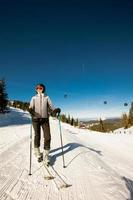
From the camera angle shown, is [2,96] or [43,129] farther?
[2,96]

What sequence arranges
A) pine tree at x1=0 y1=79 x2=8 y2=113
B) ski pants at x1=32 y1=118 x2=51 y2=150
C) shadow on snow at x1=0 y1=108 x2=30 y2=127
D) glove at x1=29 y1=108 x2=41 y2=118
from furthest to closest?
pine tree at x1=0 y1=79 x2=8 y2=113 < shadow on snow at x1=0 y1=108 x2=30 y2=127 < glove at x1=29 y1=108 x2=41 y2=118 < ski pants at x1=32 y1=118 x2=51 y2=150

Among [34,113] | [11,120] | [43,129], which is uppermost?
[11,120]

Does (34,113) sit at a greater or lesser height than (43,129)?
greater

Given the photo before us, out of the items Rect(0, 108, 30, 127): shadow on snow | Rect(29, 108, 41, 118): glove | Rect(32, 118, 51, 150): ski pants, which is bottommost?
Rect(32, 118, 51, 150): ski pants

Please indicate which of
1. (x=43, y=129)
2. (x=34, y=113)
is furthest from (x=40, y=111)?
(x=43, y=129)

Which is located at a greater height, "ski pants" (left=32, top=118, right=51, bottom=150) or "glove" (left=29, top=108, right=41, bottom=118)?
"glove" (left=29, top=108, right=41, bottom=118)

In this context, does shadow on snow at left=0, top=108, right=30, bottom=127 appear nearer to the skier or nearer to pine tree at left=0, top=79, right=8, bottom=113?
pine tree at left=0, top=79, right=8, bottom=113

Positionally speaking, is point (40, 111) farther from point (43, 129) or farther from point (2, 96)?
point (2, 96)

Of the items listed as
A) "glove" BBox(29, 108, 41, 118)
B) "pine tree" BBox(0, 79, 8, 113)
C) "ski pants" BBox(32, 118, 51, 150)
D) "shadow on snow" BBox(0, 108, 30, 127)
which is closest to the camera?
"ski pants" BBox(32, 118, 51, 150)

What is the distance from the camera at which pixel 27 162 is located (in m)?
9.02

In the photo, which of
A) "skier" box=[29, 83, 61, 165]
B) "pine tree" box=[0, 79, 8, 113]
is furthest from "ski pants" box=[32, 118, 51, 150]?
"pine tree" box=[0, 79, 8, 113]

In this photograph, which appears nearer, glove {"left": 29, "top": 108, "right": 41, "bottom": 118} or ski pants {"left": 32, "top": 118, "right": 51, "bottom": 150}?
ski pants {"left": 32, "top": 118, "right": 51, "bottom": 150}

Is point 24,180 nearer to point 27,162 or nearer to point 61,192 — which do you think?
point 61,192

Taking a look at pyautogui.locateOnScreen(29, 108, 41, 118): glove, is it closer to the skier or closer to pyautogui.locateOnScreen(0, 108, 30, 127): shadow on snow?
the skier
